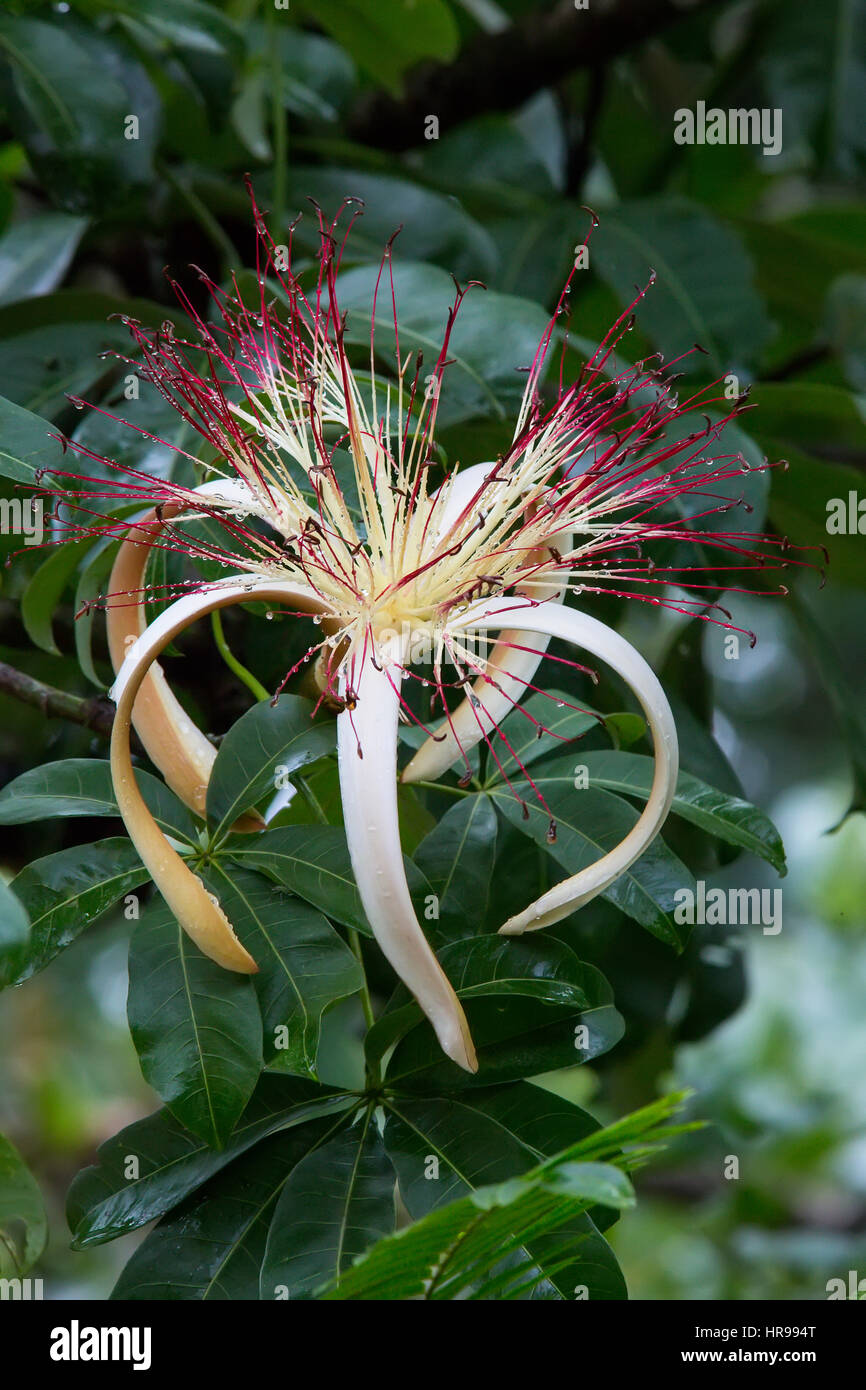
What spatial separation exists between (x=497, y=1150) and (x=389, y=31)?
4.39 ft

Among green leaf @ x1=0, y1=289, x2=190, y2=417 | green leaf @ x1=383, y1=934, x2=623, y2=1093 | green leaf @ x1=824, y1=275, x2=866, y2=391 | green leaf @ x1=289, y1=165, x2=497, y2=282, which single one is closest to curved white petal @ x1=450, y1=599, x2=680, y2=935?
green leaf @ x1=383, y1=934, x2=623, y2=1093

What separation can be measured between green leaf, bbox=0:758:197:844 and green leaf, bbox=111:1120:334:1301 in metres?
0.20

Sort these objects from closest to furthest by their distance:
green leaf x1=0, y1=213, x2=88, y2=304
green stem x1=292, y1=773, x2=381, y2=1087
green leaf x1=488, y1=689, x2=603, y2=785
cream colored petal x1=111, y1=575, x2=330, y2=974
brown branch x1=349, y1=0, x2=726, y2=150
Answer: cream colored petal x1=111, y1=575, x2=330, y2=974, green stem x1=292, y1=773, x2=381, y2=1087, green leaf x1=488, y1=689, x2=603, y2=785, green leaf x1=0, y1=213, x2=88, y2=304, brown branch x1=349, y1=0, x2=726, y2=150

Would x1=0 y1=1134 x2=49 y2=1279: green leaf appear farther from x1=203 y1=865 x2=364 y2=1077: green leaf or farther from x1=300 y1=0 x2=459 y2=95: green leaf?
x1=300 y1=0 x2=459 y2=95: green leaf

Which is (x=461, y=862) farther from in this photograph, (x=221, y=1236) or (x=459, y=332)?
(x=459, y=332)

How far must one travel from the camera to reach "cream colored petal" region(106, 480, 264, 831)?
0.81 m

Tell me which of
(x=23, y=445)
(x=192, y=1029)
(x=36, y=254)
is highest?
(x=36, y=254)

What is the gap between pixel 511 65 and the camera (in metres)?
1.69

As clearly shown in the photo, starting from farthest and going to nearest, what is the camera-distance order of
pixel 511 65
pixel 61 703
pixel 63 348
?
pixel 511 65 → pixel 63 348 → pixel 61 703

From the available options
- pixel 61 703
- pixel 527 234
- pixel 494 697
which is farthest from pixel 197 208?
pixel 494 697

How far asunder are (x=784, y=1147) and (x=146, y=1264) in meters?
2.08

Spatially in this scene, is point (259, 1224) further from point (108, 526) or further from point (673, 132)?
point (673, 132)

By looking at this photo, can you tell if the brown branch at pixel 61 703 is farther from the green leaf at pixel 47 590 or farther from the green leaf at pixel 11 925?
the green leaf at pixel 11 925

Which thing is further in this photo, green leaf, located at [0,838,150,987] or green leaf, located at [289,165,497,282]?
green leaf, located at [289,165,497,282]
